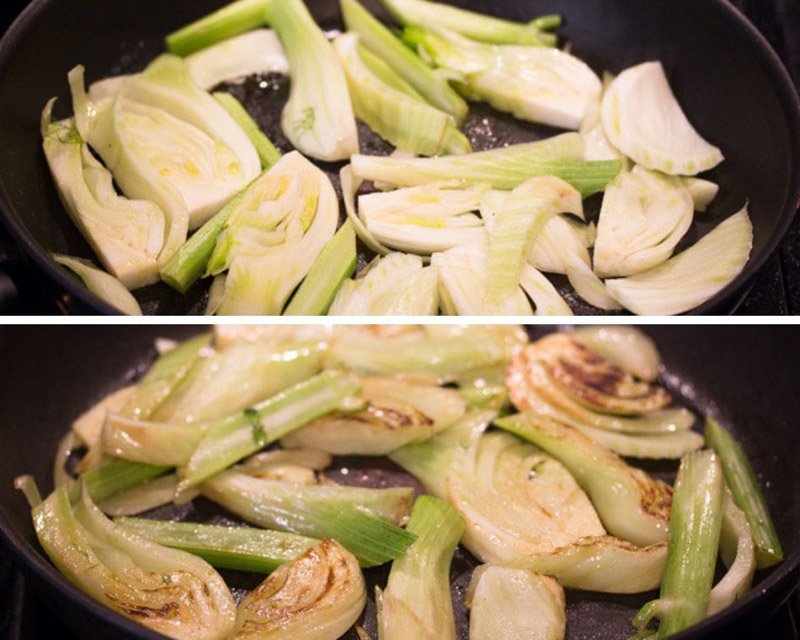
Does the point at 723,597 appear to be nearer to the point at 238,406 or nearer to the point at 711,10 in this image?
the point at 238,406

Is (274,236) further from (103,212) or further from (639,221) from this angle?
(639,221)

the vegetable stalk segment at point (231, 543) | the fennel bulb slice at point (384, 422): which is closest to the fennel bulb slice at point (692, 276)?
the fennel bulb slice at point (384, 422)

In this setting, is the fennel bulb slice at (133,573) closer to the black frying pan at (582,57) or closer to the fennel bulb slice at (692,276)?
the black frying pan at (582,57)

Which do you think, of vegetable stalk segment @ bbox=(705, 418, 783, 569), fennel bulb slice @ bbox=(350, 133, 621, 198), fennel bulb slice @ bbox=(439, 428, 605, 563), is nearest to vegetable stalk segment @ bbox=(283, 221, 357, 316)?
fennel bulb slice @ bbox=(350, 133, 621, 198)

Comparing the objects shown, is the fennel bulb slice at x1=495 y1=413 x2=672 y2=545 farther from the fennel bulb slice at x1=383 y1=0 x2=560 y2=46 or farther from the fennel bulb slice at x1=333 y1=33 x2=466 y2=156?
the fennel bulb slice at x1=383 y1=0 x2=560 y2=46

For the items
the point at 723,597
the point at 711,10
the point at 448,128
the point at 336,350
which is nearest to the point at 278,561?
the point at 336,350
